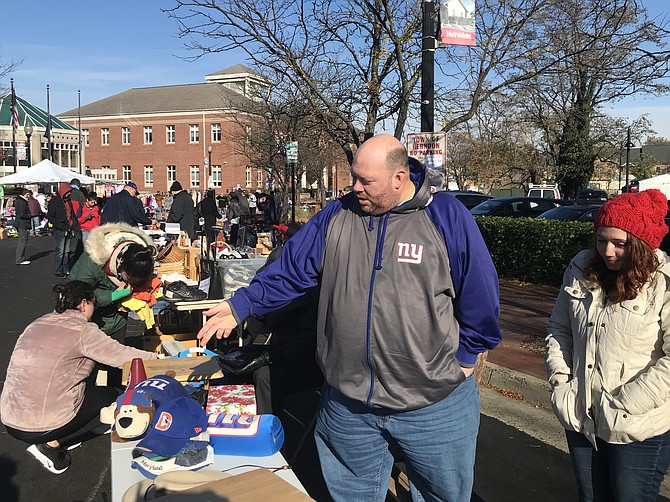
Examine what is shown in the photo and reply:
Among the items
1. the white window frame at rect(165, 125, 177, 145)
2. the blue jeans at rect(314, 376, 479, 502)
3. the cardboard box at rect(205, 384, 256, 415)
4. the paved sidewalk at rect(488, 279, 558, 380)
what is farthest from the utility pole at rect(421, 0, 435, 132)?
the white window frame at rect(165, 125, 177, 145)

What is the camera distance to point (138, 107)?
64.7 metres

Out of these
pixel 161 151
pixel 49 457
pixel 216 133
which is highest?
pixel 216 133

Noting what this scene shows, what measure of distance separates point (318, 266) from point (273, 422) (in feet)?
3.32

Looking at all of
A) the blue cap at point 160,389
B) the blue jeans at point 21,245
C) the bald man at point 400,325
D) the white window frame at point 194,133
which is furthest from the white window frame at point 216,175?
the bald man at point 400,325

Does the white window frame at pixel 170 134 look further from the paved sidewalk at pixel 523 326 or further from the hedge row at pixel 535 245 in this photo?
the paved sidewalk at pixel 523 326

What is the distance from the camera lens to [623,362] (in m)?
2.63

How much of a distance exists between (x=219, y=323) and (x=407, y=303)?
0.81 meters

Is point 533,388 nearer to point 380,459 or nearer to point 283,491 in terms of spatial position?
point 380,459

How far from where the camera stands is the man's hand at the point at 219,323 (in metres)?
2.62

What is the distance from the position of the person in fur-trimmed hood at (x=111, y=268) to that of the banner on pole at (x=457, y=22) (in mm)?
4068

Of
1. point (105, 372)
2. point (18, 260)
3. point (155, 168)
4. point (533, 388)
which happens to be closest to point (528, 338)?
point (533, 388)

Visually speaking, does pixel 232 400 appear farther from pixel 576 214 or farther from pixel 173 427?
pixel 576 214

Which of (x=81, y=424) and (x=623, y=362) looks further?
(x=81, y=424)

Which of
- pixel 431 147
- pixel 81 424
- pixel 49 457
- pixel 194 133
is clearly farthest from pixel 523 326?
pixel 194 133
